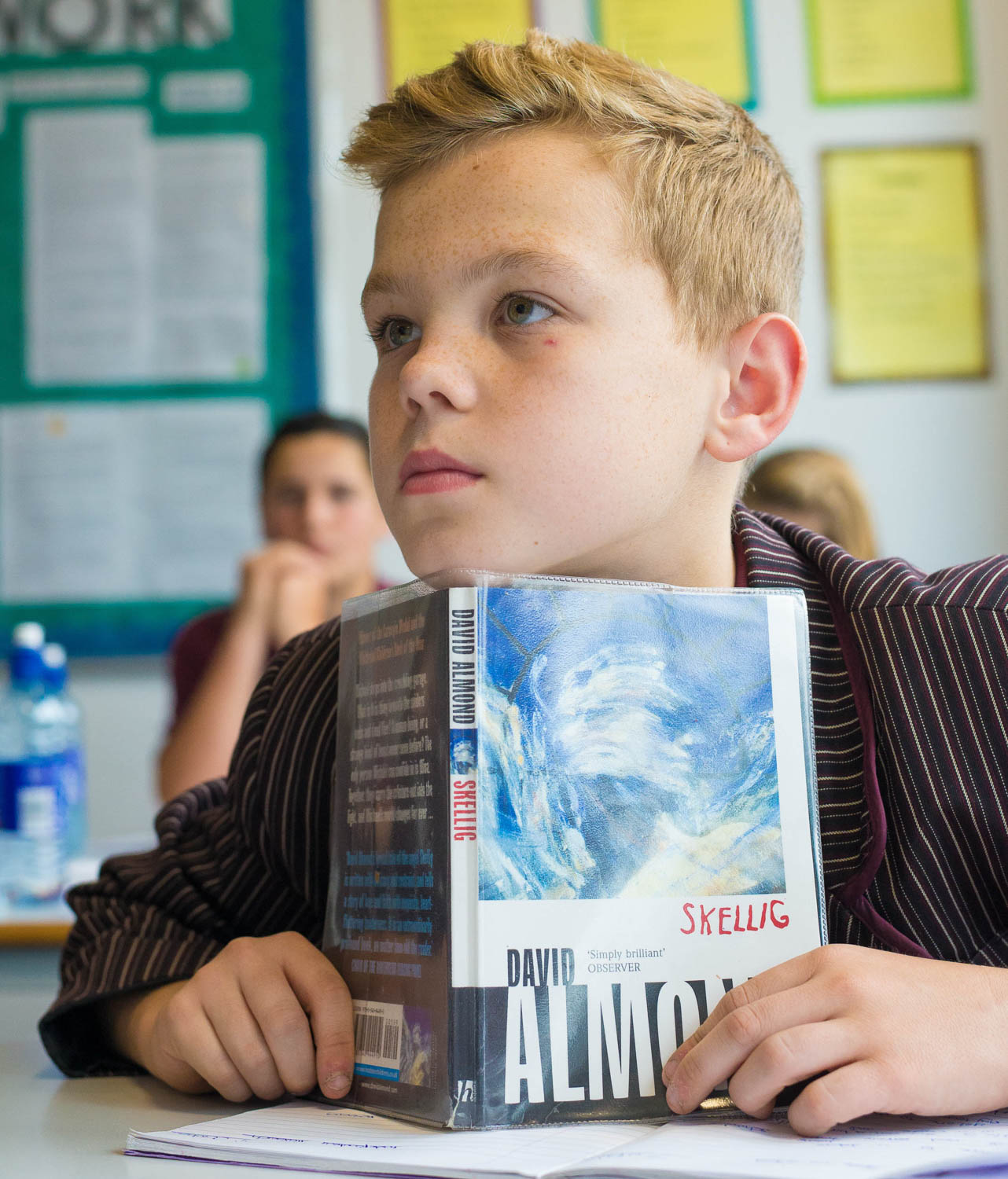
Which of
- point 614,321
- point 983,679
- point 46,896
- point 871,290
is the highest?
point 871,290

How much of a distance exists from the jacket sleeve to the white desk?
1.4 inches

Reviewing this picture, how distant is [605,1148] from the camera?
17.8 inches

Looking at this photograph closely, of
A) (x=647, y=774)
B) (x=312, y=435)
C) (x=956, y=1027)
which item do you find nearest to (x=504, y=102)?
(x=647, y=774)

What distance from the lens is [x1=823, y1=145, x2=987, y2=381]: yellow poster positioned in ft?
8.10

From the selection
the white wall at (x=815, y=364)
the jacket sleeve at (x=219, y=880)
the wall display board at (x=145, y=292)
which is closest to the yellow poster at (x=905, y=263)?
the white wall at (x=815, y=364)

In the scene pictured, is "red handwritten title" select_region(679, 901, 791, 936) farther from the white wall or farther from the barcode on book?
the white wall

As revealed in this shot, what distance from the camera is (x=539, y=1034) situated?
48cm

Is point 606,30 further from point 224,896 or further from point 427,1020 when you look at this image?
point 427,1020

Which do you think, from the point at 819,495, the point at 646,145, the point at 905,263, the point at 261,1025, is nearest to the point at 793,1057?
the point at 261,1025

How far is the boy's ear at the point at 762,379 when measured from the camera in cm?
71

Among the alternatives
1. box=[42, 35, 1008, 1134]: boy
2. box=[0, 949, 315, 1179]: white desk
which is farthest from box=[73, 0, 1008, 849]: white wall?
box=[42, 35, 1008, 1134]: boy

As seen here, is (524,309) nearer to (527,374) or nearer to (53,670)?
(527,374)

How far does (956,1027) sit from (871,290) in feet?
7.09

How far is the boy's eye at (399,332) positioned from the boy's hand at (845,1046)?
0.35 metres
